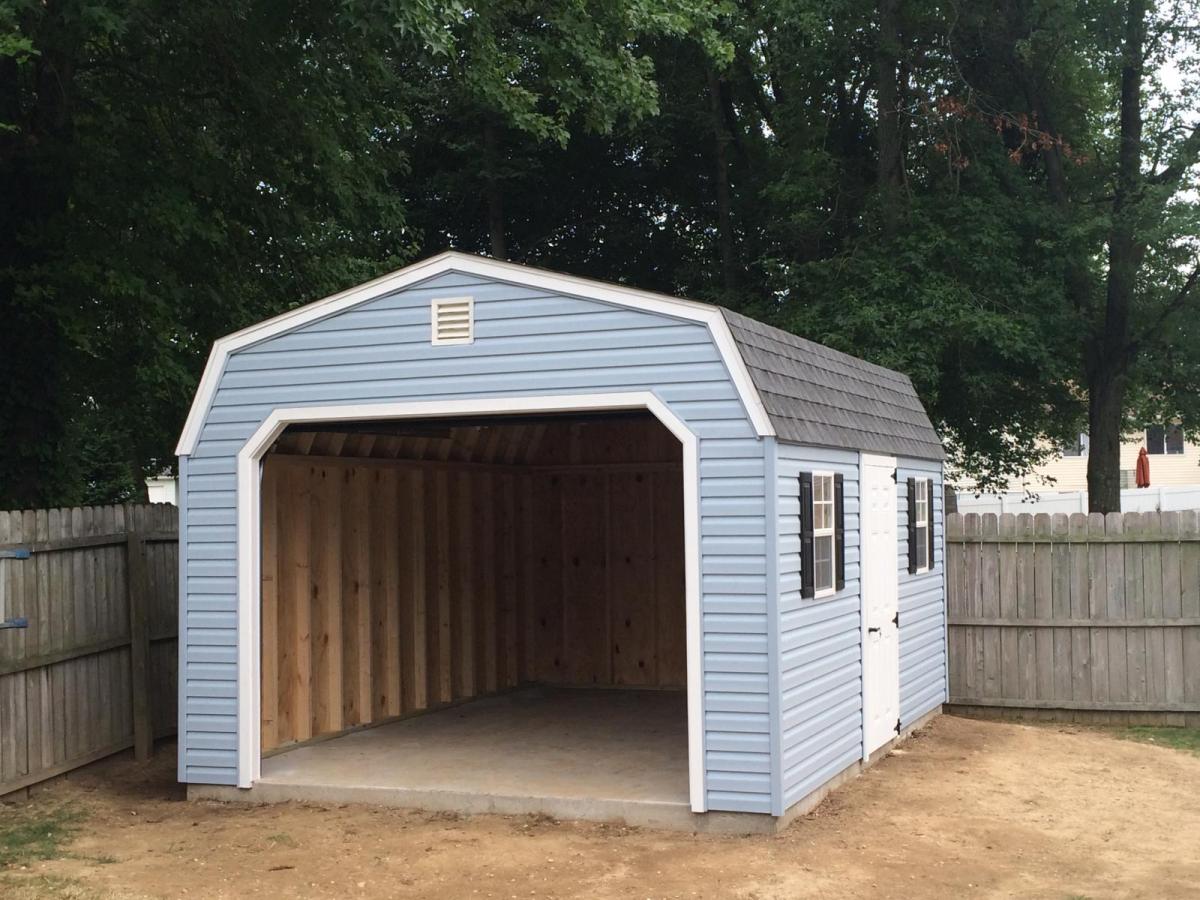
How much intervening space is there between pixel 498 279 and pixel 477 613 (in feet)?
15.7

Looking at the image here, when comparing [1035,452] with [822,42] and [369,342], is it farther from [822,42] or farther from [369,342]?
[369,342]

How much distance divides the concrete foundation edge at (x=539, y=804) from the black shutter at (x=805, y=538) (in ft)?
3.98

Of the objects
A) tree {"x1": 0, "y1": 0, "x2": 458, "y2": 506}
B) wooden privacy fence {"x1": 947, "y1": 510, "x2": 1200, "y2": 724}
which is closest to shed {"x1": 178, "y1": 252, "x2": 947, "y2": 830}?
wooden privacy fence {"x1": 947, "y1": 510, "x2": 1200, "y2": 724}

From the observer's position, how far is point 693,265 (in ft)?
74.9

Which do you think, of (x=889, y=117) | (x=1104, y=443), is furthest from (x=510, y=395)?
(x=889, y=117)

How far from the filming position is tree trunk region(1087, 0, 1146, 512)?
1805 centimetres

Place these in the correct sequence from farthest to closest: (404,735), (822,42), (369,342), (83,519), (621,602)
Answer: (822,42) < (621,602) < (404,735) < (83,519) < (369,342)

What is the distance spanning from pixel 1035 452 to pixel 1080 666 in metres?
10.6

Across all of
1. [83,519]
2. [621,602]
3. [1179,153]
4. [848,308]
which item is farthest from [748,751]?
[1179,153]

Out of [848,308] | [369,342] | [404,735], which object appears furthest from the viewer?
[848,308]

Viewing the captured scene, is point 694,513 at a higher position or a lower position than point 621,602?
higher

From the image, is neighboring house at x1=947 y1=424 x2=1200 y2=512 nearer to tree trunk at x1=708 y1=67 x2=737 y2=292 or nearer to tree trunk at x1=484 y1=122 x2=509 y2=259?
tree trunk at x1=708 y1=67 x2=737 y2=292

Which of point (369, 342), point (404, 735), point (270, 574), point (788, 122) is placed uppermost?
point (788, 122)

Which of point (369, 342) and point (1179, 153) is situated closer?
point (369, 342)
